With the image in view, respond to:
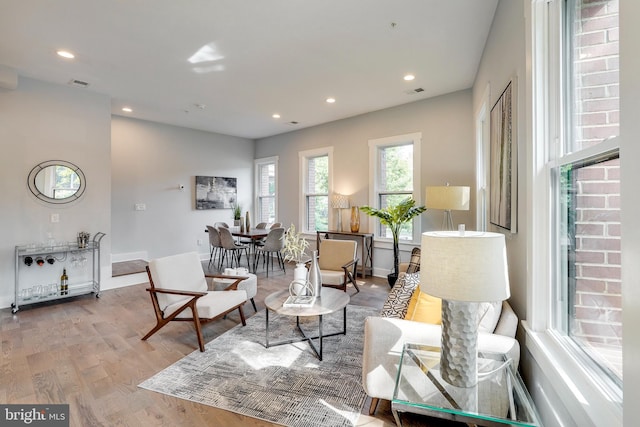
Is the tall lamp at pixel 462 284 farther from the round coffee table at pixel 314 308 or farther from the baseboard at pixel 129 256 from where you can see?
the baseboard at pixel 129 256

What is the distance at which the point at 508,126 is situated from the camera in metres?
2.21

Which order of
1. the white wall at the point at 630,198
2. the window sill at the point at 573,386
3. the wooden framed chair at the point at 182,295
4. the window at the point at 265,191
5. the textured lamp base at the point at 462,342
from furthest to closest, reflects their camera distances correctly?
the window at the point at 265,191 < the wooden framed chair at the point at 182,295 < the textured lamp base at the point at 462,342 < the window sill at the point at 573,386 < the white wall at the point at 630,198

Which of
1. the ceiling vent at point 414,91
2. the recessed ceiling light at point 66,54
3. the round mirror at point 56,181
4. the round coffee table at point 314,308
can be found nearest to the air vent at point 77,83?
the recessed ceiling light at point 66,54

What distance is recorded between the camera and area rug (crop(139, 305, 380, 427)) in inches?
78.9

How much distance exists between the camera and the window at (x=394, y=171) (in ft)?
17.1

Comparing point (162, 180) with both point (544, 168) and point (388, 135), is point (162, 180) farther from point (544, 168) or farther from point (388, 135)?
point (544, 168)

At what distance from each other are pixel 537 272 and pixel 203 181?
6.93 m

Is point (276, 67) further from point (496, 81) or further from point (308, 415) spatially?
point (308, 415)

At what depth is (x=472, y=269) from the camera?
127 centimetres

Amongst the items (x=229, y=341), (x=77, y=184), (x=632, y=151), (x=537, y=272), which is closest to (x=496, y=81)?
(x=537, y=272)

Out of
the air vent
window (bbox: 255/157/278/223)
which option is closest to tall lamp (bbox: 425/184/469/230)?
window (bbox: 255/157/278/223)

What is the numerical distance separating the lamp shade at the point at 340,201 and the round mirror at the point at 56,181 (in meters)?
4.04

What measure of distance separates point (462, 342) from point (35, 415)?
8.64 feet

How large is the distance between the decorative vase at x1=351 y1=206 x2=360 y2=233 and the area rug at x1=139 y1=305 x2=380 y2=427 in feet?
9.24
